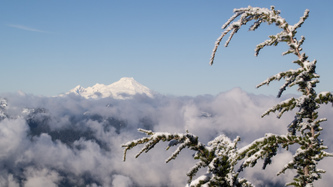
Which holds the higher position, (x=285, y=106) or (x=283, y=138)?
(x=285, y=106)

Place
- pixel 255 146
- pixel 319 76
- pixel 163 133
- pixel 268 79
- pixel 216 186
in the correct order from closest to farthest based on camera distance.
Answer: pixel 163 133 < pixel 216 186 < pixel 255 146 < pixel 319 76 < pixel 268 79

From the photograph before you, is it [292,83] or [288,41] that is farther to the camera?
[288,41]

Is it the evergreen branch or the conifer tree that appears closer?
the conifer tree

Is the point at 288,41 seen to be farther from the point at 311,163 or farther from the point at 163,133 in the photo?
the point at 163,133

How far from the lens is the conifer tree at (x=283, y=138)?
150 inches

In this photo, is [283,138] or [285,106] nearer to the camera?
[283,138]

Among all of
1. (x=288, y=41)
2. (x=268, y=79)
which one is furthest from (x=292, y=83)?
(x=288, y=41)

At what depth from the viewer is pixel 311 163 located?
498 cm

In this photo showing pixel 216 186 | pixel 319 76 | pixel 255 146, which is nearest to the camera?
pixel 216 186

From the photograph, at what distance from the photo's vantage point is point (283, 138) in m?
4.75

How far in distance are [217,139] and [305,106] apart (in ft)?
6.52

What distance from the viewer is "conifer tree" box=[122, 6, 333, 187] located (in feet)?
12.5

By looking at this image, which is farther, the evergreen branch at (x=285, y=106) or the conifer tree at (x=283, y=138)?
the evergreen branch at (x=285, y=106)

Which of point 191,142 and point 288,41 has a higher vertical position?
point 288,41
